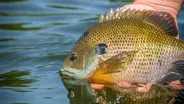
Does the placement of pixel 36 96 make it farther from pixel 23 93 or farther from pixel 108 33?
pixel 108 33

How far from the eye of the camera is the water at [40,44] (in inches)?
204

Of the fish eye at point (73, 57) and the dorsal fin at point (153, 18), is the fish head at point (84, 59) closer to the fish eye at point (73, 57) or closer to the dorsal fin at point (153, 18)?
the fish eye at point (73, 57)

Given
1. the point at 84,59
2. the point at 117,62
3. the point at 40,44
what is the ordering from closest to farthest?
the point at 117,62 → the point at 84,59 → the point at 40,44

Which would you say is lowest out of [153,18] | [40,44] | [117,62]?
[40,44]

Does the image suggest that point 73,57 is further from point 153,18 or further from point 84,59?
point 153,18

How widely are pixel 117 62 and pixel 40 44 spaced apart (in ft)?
7.22

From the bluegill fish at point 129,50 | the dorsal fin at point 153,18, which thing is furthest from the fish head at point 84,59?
the dorsal fin at point 153,18

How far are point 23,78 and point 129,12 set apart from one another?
1.36 m

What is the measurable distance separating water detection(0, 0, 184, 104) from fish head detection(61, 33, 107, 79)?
335 millimetres

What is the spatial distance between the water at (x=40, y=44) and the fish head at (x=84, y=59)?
0.34 m

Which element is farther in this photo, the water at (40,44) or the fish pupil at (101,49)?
the water at (40,44)

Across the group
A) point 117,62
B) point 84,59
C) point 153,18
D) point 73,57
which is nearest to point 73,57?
point 73,57

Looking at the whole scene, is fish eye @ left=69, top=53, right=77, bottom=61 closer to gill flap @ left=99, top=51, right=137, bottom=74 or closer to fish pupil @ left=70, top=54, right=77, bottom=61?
fish pupil @ left=70, top=54, right=77, bottom=61

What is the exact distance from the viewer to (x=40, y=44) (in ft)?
21.8
